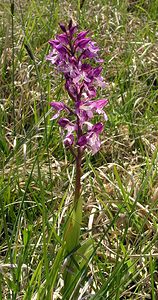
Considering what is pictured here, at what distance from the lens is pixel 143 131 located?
1.97 metres

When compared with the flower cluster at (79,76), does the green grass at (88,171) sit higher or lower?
lower

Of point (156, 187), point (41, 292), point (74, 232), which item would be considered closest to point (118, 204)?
point (156, 187)

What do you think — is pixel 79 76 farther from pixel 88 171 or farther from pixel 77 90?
pixel 88 171

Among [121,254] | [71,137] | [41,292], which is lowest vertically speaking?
[121,254]

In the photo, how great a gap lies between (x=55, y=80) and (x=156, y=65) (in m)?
0.55

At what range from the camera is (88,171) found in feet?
5.73

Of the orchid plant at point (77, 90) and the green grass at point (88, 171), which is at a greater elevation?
the orchid plant at point (77, 90)

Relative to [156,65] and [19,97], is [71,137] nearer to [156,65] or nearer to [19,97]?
[19,97]

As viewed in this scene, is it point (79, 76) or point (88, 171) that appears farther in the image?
point (88, 171)

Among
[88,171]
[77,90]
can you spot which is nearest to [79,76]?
[77,90]

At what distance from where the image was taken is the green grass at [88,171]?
47.2 inches

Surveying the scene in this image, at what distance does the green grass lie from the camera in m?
1.20

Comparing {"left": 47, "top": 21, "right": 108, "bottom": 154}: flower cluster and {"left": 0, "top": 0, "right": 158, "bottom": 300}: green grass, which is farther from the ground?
{"left": 47, "top": 21, "right": 108, "bottom": 154}: flower cluster

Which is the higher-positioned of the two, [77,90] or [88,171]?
[77,90]
